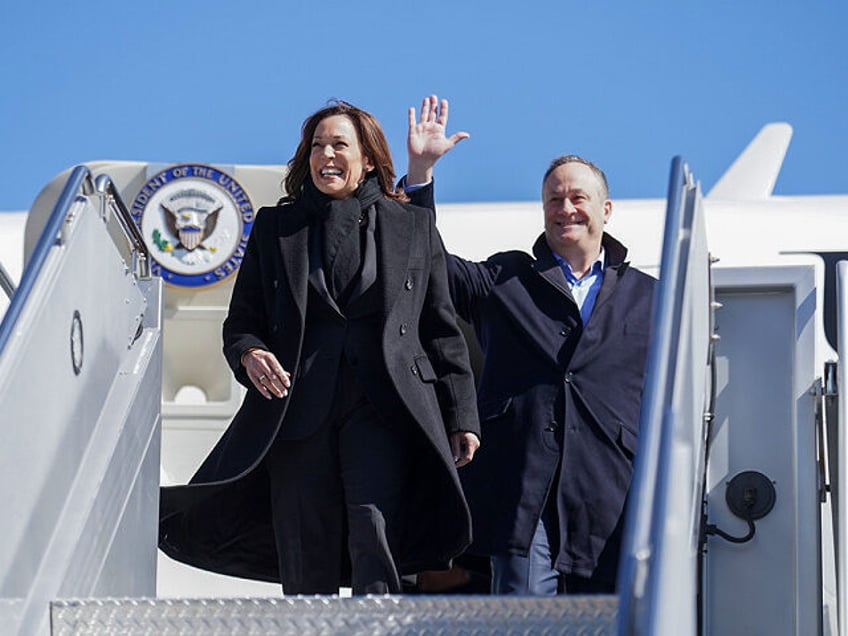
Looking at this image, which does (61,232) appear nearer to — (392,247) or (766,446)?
(392,247)

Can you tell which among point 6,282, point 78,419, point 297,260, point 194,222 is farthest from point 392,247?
point 6,282

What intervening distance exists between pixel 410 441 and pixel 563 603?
38.9 inches

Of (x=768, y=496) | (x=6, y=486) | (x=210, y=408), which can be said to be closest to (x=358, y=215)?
(x=6, y=486)

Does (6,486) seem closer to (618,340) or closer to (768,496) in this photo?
(618,340)

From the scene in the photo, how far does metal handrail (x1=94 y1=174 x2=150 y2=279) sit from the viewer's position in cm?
457

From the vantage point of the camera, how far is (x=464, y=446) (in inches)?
185

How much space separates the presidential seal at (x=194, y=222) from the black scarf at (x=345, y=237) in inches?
111

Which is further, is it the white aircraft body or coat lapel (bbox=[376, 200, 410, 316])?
coat lapel (bbox=[376, 200, 410, 316])

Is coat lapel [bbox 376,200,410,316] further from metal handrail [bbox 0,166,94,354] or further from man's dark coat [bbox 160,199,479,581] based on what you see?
metal handrail [bbox 0,166,94,354]

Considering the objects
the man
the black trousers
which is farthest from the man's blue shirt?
the black trousers

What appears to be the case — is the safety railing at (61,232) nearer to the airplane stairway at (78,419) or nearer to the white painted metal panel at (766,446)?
the airplane stairway at (78,419)

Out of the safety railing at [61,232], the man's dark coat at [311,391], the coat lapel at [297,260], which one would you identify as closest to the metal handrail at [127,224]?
the safety railing at [61,232]

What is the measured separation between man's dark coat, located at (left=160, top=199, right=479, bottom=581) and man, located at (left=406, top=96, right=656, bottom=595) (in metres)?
0.39

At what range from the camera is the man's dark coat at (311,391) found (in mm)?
4555
